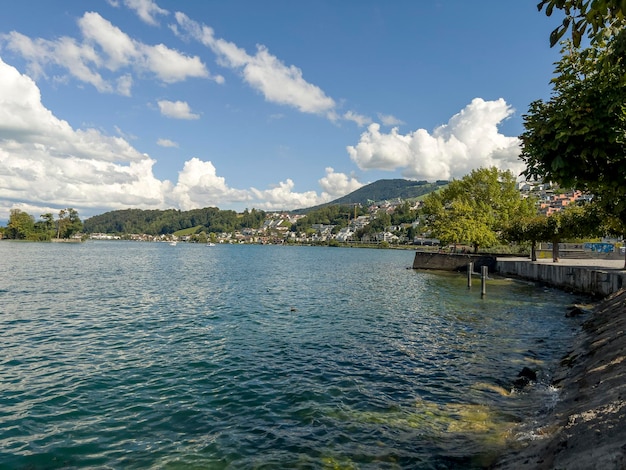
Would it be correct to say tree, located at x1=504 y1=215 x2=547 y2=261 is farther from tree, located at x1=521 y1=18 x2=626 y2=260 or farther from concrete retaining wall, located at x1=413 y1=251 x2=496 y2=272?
tree, located at x1=521 y1=18 x2=626 y2=260

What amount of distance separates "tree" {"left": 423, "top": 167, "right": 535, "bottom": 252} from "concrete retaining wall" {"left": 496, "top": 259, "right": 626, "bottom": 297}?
16.7 metres

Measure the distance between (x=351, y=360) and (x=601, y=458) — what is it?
36.5 ft

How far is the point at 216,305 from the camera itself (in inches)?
1261

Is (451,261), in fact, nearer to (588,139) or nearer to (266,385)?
(266,385)

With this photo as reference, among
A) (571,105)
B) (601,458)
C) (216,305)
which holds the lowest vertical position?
(216,305)

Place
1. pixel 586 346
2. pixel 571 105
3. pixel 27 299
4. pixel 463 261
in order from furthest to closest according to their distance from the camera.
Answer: pixel 463 261 → pixel 27 299 → pixel 586 346 → pixel 571 105

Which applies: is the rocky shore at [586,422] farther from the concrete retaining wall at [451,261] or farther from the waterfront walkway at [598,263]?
the concrete retaining wall at [451,261]

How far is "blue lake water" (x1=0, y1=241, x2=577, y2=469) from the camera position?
9078 millimetres

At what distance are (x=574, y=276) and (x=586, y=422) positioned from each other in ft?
118

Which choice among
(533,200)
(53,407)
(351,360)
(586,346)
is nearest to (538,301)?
(586,346)

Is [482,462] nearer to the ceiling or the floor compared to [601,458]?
nearer to the floor

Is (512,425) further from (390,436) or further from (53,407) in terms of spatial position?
(53,407)

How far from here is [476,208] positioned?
7956 centimetres

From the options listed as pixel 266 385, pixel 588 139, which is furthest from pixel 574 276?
pixel 266 385
